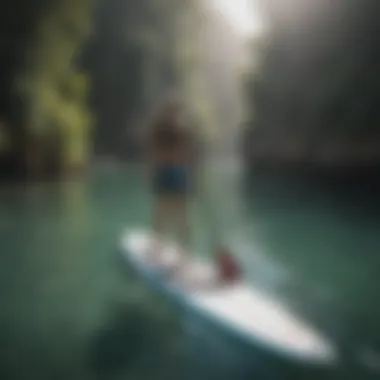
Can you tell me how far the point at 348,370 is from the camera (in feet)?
4.31

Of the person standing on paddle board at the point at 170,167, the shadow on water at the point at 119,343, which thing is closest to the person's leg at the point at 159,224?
the person standing on paddle board at the point at 170,167

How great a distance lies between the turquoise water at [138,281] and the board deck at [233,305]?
0.02 metres

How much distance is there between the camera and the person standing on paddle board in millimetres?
1363

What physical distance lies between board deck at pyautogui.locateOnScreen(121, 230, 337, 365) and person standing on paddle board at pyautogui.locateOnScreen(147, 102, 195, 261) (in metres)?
0.04

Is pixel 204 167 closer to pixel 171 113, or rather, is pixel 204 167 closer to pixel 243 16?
pixel 171 113

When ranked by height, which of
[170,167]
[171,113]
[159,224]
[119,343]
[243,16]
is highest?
[243,16]

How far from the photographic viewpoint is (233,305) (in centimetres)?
133

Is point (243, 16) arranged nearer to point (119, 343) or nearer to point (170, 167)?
point (170, 167)

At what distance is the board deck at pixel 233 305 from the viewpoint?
4.26 feet

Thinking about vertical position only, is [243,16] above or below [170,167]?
above

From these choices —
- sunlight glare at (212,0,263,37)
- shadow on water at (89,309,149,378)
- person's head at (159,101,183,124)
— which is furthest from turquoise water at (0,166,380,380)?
sunlight glare at (212,0,263,37)

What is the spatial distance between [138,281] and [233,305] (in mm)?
190

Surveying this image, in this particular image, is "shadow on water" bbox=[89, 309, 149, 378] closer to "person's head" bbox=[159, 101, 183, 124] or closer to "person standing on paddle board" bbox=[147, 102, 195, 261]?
"person standing on paddle board" bbox=[147, 102, 195, 261]

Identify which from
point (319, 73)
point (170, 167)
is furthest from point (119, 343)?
point (319, 73)
